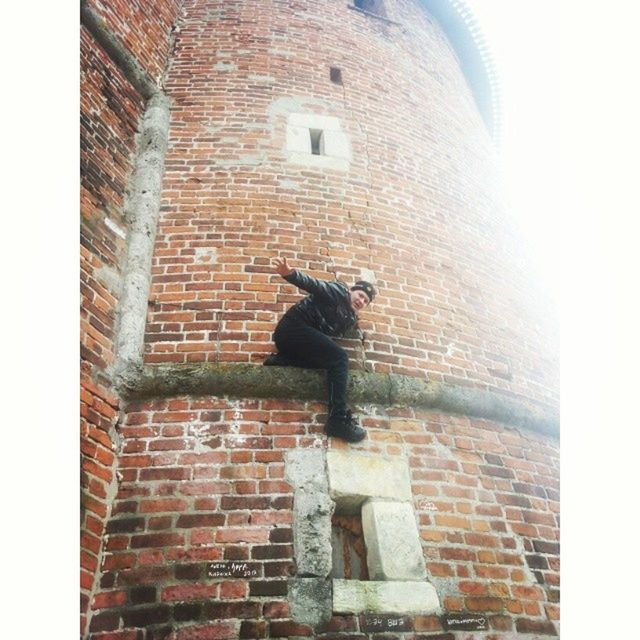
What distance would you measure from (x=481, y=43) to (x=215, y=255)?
6.82m

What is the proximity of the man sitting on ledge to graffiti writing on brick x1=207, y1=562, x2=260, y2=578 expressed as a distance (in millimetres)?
827

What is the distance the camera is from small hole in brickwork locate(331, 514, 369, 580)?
2.70 metres

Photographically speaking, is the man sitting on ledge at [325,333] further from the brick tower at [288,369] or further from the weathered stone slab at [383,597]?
the weathered stone slab at [383,597]

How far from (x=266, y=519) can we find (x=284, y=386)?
755 millimetres

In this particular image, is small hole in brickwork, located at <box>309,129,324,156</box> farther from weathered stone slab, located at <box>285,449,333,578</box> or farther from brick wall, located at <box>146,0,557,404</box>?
weathered stone slab, located at <box>285,449,333,578</box>

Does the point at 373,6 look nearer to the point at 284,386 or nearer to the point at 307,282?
the point at 307,282

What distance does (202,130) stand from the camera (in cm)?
461

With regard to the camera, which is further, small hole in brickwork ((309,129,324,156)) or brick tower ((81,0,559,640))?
small hole in brickwork ((309,129,324,156))

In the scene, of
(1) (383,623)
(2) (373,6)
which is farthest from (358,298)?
(2) (373,6)

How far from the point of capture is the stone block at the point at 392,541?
2637mm

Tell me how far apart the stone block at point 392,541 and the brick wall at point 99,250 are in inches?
53.7

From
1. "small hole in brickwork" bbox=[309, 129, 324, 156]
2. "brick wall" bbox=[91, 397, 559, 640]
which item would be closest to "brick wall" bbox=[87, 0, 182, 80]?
"small hole in brickwork" bbox=[309, 129, 324, 156]

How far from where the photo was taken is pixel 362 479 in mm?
2887

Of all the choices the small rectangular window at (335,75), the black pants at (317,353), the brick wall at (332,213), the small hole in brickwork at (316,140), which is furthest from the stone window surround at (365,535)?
the small rectangular window at (335,75)
